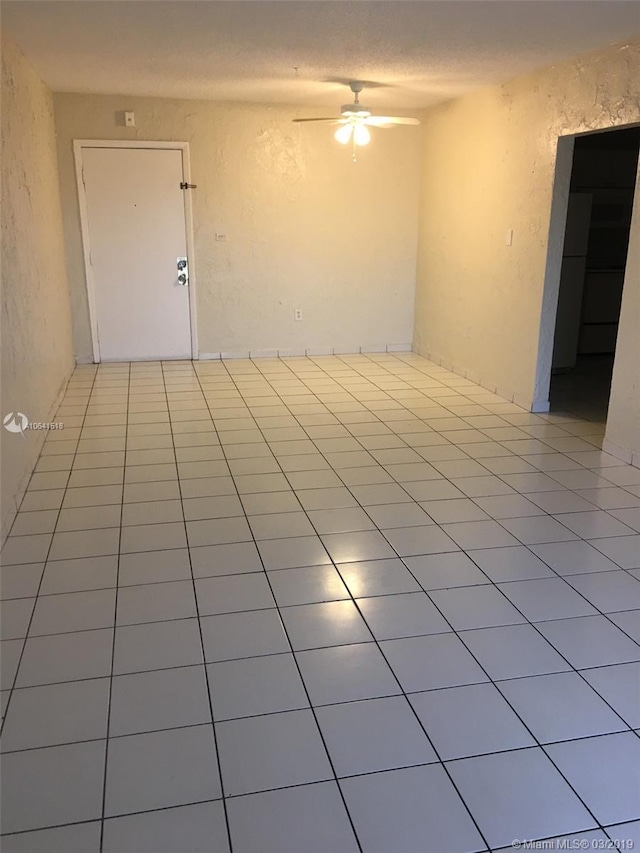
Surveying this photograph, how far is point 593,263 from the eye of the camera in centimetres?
694

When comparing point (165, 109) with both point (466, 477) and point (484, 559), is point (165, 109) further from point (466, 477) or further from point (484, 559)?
point (484, 559)

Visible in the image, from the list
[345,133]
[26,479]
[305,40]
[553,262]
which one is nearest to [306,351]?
[345,133]

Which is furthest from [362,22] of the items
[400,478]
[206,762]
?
[206,762]

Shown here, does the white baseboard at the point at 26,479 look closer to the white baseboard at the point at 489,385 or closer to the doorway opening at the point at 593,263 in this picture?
the white baseboard at the point at 489,385

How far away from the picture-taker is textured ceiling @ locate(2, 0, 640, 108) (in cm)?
318

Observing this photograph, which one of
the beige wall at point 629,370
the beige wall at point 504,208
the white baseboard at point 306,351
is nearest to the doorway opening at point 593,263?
the beige wall at point 504,208

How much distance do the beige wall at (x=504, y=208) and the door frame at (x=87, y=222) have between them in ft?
7.65

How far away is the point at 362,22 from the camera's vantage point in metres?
3.37

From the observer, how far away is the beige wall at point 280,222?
607cm

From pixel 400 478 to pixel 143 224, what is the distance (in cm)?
396

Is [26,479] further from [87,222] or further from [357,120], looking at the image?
[357,120]

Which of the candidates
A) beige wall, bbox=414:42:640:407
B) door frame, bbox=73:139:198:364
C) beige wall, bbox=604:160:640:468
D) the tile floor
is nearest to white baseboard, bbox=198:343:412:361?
door frame, bbox=73:139:198:364

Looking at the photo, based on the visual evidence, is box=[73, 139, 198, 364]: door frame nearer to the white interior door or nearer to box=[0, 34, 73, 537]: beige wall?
the white interior door

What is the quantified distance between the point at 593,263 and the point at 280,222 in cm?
331
